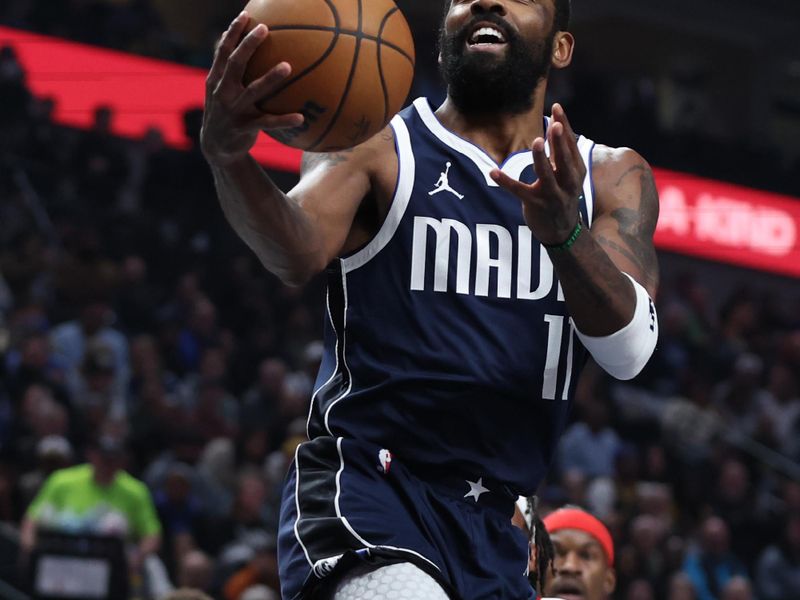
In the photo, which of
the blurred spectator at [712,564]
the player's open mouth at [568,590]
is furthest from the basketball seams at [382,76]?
the blurred spectator at [712,564]

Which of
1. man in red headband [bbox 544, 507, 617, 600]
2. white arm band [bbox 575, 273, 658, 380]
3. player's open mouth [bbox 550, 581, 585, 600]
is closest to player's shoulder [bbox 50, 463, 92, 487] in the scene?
man in red headband [bbox 544, 507, 617, 600]

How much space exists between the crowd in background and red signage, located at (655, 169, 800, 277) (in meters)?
1.55

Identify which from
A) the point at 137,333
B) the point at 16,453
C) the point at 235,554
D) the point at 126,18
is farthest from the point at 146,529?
the point at 126,18

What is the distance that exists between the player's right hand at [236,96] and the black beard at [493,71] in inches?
26.4

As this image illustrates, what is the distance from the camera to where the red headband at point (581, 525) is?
5.19 m

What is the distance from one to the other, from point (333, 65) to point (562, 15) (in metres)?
0.80

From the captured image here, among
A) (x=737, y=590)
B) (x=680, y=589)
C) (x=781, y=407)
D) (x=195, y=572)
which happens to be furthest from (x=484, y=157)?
(x=781, y=407)

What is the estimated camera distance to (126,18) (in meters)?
14.9

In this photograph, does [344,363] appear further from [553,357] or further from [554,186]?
[554,186]

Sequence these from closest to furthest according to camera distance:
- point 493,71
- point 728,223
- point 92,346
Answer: point 493,71, point 92,346, point 728,223

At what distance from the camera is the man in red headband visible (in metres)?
4.92

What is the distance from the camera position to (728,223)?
16.9m

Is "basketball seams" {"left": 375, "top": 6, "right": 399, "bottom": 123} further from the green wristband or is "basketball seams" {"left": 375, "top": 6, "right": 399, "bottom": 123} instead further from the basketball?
the green wristband

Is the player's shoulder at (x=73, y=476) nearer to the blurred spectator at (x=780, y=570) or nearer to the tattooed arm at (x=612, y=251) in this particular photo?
the tattooed arm at (x=612, y=251)
